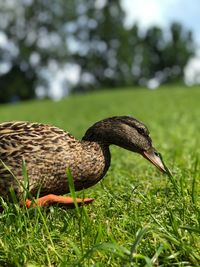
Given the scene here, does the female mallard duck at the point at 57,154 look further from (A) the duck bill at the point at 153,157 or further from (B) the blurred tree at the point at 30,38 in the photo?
(B) the blurred tree at the point at 30,38

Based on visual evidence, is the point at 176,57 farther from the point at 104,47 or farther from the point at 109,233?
the point at 109,233

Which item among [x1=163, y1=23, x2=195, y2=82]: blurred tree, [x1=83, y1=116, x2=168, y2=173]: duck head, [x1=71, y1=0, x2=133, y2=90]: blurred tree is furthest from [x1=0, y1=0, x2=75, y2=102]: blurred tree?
[x1=83, y1=116, x2=168, y2=173]: duck head

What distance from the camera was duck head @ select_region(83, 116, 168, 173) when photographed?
144 inches

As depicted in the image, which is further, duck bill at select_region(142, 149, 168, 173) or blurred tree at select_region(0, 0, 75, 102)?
blurred tree at select_region(0, 0, 75, 102)

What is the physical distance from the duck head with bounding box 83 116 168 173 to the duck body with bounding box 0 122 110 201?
0.18 metres

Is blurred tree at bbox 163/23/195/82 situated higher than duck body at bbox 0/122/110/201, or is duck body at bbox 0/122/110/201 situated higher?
duck body at bbox 0/122/110/201

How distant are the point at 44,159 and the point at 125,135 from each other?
0.74 m

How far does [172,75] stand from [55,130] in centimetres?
7809

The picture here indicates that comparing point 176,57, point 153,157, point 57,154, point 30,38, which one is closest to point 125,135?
point 153,157

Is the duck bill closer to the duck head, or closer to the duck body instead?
the duck head

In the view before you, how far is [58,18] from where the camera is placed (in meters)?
61.8

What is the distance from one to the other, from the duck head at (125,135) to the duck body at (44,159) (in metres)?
0.18

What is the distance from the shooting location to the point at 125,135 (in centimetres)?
367

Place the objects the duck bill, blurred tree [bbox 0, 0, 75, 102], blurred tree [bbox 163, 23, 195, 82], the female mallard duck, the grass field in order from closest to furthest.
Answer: the grass field
the female mallard duck
the duck bill
blurred tree [bbox 0, 0, 75, 102]
blurred tree [bbox 163, 23, 195, 82]
